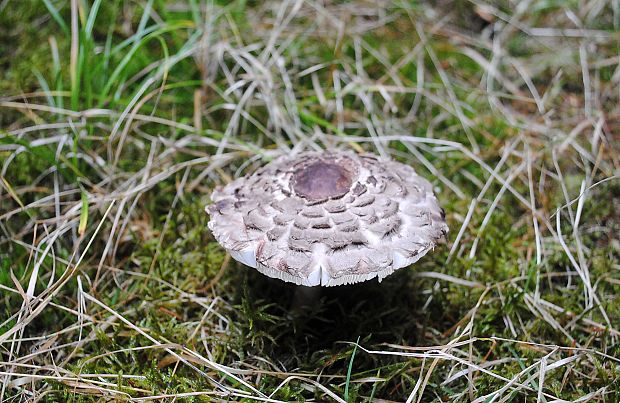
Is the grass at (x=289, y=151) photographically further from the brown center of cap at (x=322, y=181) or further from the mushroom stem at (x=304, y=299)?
A: the brown center of cap at (x=322, y=181)

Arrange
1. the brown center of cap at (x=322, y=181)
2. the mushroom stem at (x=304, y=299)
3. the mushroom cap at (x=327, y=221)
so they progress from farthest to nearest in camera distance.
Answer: the mushroom stem at (x=304, y=299), the brown center of cap at (x=322, y=181), the mushroom cap at (x=327, y=221)

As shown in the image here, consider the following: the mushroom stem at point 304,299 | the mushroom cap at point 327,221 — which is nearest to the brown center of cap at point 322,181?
the mushroom cap at point 327,221

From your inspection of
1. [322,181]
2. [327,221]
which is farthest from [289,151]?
[327,221]

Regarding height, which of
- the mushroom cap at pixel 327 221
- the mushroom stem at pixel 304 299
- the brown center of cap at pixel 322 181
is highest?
the brown center of cap at pixel 322 181

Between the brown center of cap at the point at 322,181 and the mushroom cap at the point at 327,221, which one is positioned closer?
the mushroom cap at the point at 327,221

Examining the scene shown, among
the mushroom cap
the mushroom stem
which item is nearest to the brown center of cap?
the mushroom cap

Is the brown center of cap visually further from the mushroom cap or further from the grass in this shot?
the grass

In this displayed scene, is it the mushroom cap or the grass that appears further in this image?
the grass
